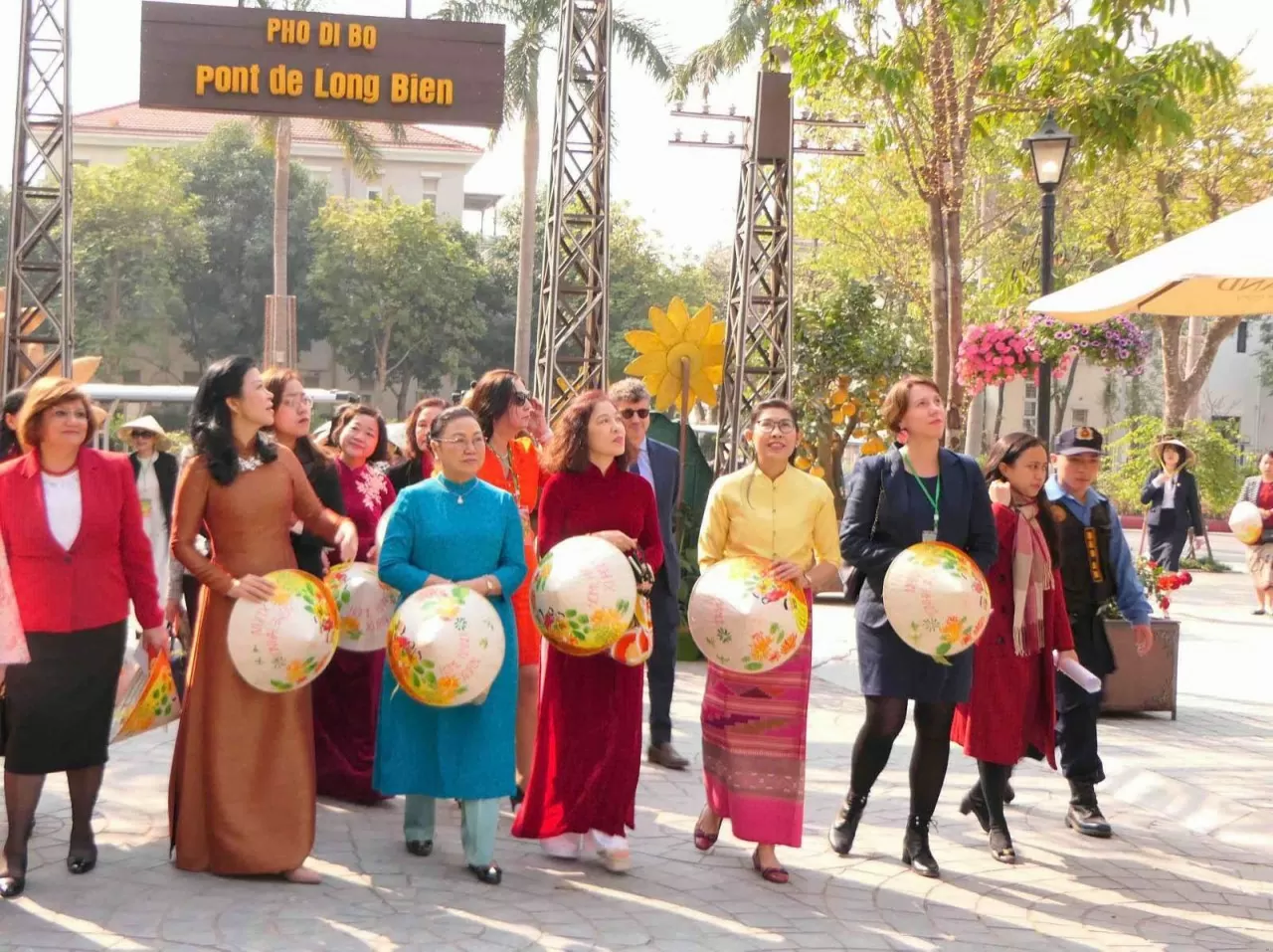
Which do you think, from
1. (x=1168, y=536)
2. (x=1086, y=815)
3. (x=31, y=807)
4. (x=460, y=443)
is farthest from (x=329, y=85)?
(x=1168, y=536)

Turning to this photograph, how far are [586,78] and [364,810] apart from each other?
7.57m

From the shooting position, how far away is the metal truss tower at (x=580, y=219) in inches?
475

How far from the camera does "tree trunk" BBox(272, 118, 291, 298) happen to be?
104 feet

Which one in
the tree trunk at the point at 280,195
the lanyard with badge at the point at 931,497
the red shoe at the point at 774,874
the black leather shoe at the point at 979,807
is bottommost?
the red shoe at the point at 774,874

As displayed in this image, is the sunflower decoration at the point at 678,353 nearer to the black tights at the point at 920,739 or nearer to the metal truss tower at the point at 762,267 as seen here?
the metal truss tower at the point at 762,267

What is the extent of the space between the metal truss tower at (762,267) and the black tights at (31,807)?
31.2 ft

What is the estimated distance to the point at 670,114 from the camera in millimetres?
21641

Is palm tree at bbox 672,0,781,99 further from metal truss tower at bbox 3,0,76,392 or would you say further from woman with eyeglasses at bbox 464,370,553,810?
woman with eyeglasses at bbox 464,370,553,810

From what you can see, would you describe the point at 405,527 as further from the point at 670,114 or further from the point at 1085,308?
the point at 670,114

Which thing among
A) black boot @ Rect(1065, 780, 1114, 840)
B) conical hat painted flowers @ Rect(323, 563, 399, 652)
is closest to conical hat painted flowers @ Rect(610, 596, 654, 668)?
conical hat painted flowers @ Rect(323, 563, 399, 652)

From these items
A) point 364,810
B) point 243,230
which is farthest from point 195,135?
point 364,810

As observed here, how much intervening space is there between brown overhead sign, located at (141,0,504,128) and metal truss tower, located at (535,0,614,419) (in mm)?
598

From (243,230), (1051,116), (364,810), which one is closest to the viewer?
(364,810)

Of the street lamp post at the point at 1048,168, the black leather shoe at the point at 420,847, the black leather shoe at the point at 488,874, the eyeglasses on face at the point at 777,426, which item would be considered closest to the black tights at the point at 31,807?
the black leather shoe at the point at 420,847
